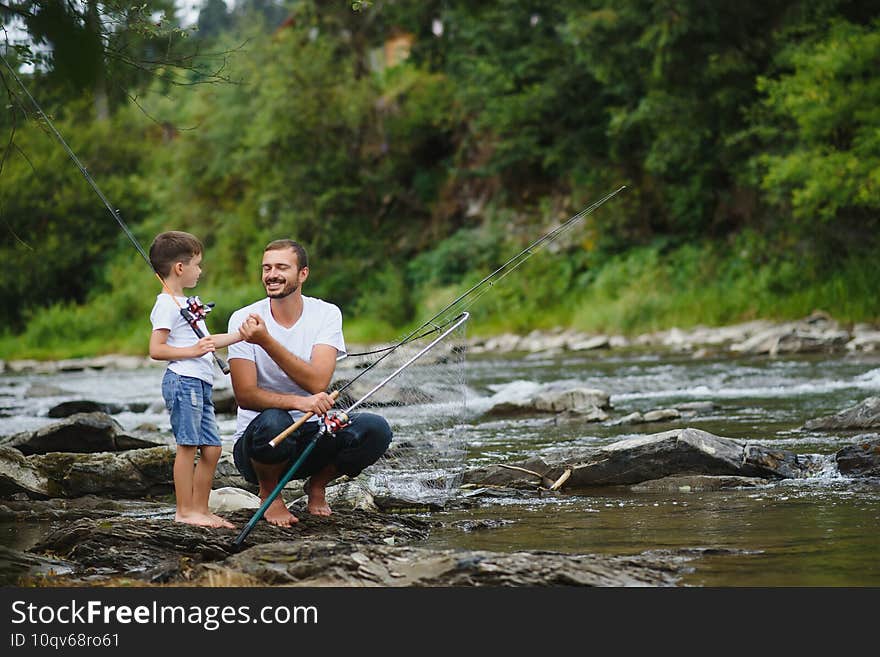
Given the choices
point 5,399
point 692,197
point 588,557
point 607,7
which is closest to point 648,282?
point 692,197

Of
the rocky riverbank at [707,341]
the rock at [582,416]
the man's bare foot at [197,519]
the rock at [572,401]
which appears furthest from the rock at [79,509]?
the rocky riverbank at [707,341]

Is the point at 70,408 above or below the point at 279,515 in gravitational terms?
above

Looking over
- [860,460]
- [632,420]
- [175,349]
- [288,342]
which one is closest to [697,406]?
[632,420]

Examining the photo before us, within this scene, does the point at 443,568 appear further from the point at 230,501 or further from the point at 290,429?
the point at 230,501

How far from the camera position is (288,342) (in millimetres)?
4746

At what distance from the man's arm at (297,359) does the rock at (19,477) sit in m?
2.28

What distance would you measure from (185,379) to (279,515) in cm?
70

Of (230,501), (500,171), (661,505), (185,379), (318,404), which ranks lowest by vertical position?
(661,505)

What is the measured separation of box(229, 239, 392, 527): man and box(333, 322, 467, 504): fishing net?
311mm

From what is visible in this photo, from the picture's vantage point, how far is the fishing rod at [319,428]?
4.28 metres

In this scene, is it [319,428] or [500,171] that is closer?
[319,428]

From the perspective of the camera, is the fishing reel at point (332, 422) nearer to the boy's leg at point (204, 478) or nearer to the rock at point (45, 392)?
the boy's leg at point (204, 478)

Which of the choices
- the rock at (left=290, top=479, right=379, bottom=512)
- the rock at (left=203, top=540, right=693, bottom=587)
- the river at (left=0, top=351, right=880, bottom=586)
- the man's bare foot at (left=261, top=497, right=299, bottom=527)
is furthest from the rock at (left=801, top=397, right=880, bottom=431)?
the man's bare foot at (left=261, top=497, right=299, bottom=527)

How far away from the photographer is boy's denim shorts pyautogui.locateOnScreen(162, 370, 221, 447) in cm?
469
